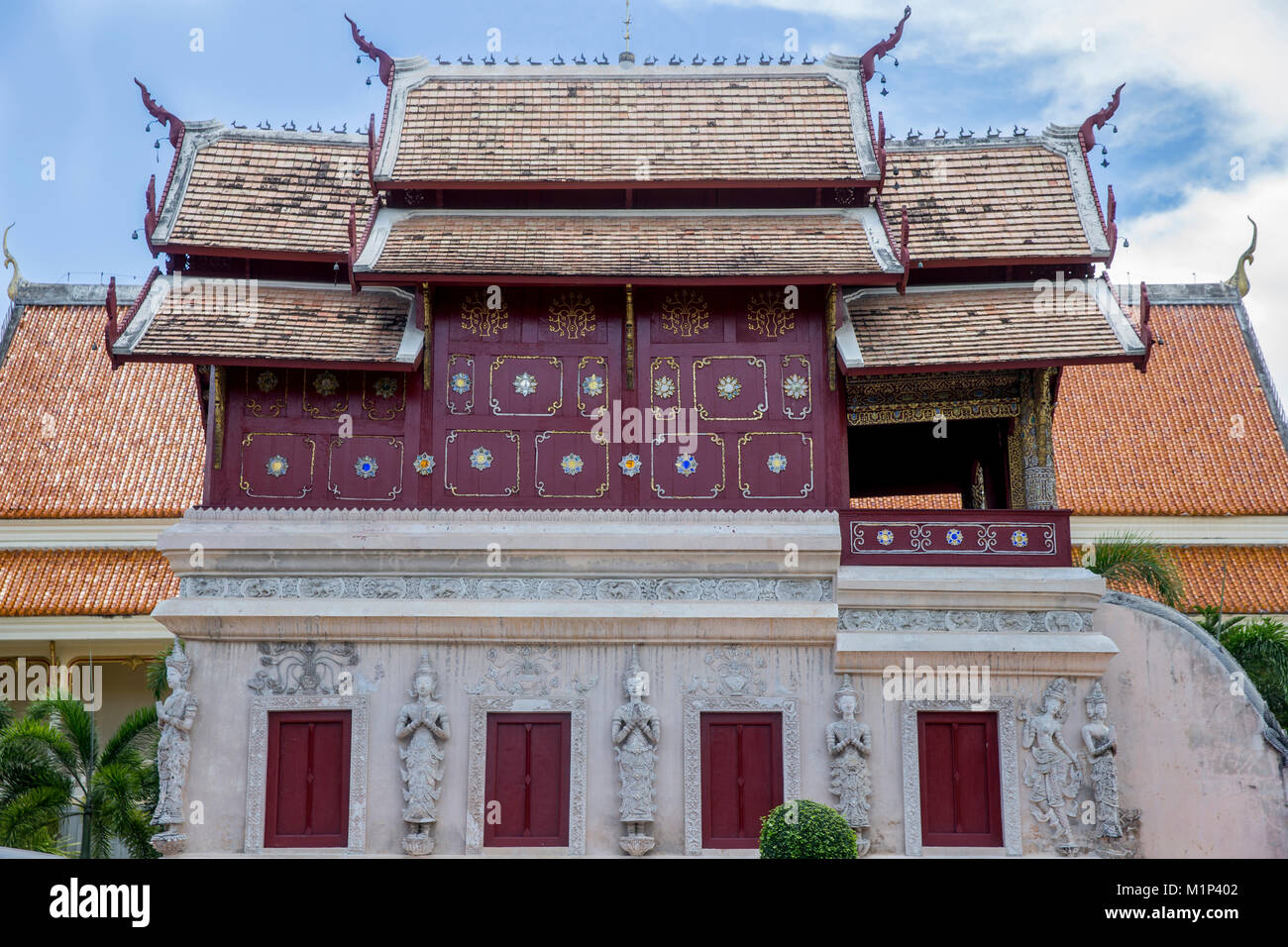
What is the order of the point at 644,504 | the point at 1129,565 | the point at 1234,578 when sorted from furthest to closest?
the point at 1234,578
the point at 1129,565
the point at 644,504

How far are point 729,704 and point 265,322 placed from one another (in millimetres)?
6758

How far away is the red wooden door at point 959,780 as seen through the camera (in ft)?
50.2

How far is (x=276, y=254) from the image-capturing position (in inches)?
656

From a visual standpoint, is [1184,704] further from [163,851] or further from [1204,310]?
[1204,310]

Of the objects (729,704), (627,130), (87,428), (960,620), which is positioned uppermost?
(627,130)

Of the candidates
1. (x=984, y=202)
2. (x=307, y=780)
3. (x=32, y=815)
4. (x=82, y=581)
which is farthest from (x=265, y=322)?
(x=82, y=581)

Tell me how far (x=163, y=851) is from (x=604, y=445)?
6378 mm

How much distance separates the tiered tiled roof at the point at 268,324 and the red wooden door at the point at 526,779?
4.18 metres

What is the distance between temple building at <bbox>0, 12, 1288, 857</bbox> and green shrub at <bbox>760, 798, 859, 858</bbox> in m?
1.98

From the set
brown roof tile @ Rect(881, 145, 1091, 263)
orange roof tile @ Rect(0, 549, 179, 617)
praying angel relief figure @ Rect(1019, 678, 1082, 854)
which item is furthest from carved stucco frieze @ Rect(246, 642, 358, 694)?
brown roof tile @ Rect(881, 145, 1091, 263)

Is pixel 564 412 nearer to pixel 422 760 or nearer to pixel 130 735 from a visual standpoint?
pixel 422 760

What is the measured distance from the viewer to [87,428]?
83.3 feet

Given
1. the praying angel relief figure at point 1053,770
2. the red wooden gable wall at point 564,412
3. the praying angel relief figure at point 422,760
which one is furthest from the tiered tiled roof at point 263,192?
the praying angel relief figure at point 1053,770
